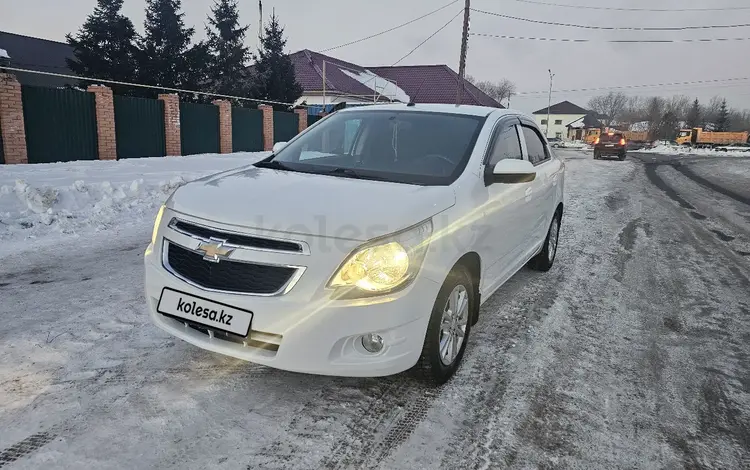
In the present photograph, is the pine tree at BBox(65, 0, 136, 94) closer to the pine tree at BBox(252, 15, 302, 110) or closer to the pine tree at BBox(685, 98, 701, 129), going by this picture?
the pine tree at BBox(252, 15, 302, 110)

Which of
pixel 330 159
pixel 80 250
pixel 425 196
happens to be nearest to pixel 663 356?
pixel 425 196

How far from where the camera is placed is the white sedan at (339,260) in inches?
96.5

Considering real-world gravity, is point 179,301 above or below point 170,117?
below

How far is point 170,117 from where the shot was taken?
15891mm

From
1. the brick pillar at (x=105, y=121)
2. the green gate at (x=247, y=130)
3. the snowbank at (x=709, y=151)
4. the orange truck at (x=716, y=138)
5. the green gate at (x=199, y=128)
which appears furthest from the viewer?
the orange truck at (x=716, y=138)

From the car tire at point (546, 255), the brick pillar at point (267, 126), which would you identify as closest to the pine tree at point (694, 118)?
the brick pillar at point (267, 126)

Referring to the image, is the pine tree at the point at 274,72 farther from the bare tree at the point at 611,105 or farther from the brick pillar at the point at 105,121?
the bare tree at the point at 611,105

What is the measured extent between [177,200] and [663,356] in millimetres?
3385

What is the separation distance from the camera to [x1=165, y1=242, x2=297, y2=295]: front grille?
97.0 inches

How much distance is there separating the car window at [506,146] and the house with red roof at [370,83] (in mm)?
22592

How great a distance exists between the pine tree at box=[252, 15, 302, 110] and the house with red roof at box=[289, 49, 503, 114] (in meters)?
1.80

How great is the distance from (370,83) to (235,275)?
124 feet

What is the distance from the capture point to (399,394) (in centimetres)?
287

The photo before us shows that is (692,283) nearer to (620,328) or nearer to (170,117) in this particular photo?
(620,328)
